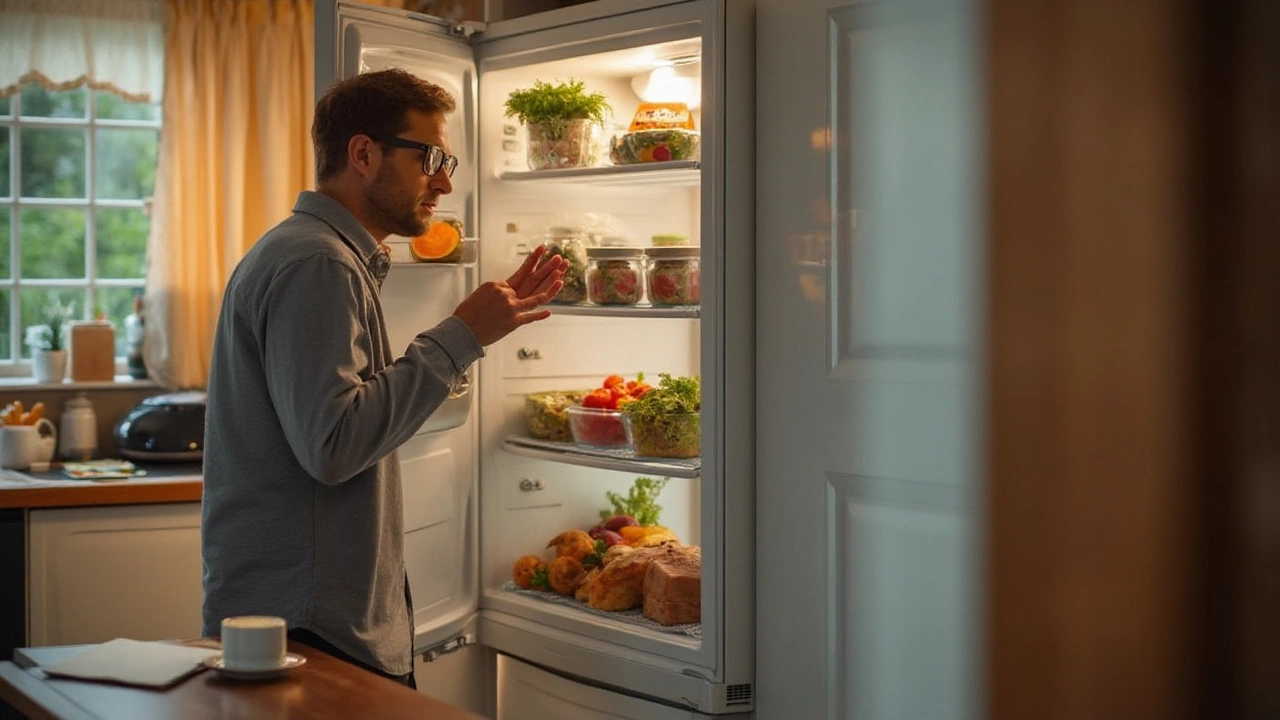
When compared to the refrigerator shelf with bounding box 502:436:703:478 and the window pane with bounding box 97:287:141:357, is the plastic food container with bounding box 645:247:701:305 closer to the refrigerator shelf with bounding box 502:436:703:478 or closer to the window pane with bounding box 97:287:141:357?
the refrigerator shelf with bounding box 502:436:703:478

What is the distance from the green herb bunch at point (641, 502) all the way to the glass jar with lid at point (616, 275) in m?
0.60

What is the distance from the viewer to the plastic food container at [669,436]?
7.98ft

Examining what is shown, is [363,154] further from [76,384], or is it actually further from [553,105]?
[76,384]

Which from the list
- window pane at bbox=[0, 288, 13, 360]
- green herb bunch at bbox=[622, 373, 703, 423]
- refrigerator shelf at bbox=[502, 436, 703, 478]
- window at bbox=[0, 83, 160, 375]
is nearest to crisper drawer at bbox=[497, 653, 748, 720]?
refrigerator shelf at bbox=[502, 436, 703, 478]

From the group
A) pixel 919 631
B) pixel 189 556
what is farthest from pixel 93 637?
pixel 919 631

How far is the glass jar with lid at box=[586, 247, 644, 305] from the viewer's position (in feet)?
8.20

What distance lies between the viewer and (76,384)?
11.3 feet

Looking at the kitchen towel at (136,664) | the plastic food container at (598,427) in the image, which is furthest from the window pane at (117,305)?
the kitchen towel at (136,664)

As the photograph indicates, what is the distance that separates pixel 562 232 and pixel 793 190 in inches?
25.6

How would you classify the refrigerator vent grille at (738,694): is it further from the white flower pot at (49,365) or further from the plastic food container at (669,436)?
the white flower pot at (49,365)

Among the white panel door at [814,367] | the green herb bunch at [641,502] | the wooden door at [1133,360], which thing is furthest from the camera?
the green herb bunch at [641,502]

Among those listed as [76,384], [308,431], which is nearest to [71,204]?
[76,384]

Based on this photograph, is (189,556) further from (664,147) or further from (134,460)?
(664,147)

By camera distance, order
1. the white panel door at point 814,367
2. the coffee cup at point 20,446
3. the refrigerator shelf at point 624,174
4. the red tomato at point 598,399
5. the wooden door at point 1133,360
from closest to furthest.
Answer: the wooden door at point 1133,360, the white panel door at point 814,367, the refrigerator shelf at point 624,174, the red tomato at point 598,399, the coffee cup at point 20,446
